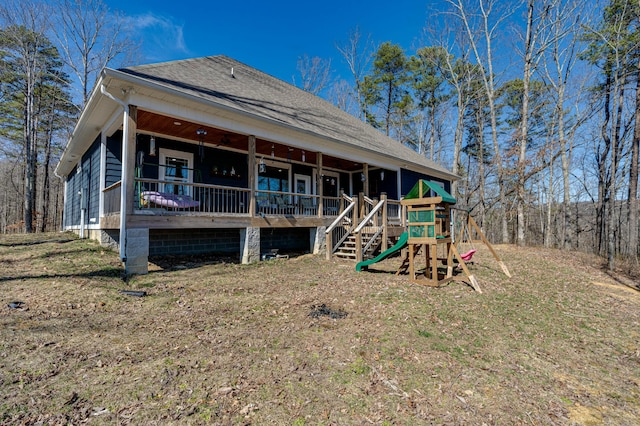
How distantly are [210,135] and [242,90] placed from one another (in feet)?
6.91

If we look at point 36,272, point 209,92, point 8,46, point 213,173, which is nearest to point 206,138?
point 213,173

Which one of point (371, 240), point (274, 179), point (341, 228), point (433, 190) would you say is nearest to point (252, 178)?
point (341, 228)

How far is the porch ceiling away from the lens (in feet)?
26.2

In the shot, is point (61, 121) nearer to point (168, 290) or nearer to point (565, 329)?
point (168, 290)

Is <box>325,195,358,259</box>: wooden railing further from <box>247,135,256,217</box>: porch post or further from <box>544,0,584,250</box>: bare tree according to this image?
<box>544,0,584,250</box>: bare tree

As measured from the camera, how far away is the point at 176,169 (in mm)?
9672

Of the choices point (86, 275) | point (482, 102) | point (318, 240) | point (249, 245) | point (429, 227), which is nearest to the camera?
point (86, 275)

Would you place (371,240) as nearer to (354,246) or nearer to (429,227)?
(354,246)

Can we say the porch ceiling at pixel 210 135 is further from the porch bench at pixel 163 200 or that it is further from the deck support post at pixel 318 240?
the deck support post at pixel 318 240

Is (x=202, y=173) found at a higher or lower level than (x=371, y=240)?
higher

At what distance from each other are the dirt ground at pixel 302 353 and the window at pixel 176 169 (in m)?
3.59

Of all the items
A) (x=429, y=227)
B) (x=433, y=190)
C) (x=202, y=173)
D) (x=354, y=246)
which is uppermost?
(x=202, y=173)

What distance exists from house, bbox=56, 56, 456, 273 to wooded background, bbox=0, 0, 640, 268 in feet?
31.1

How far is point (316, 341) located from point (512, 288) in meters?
5.47
